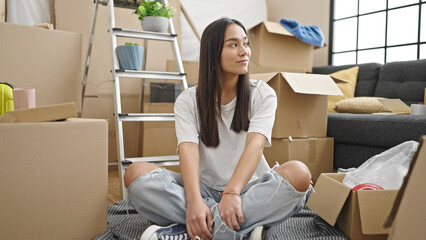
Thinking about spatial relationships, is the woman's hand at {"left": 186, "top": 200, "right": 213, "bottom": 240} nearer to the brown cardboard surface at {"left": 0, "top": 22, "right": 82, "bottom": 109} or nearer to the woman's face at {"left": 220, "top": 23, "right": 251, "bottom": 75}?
the woman's face at {"left": 220, "top": 23, "right": 251, "bottom": 75}

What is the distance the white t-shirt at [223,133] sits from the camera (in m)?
1.22

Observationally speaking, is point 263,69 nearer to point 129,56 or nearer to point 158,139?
point 158,139

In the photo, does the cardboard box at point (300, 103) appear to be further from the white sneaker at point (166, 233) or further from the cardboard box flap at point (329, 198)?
the white sneaker at point (166, 233)

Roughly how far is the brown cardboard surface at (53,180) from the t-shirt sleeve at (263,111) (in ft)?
1.59

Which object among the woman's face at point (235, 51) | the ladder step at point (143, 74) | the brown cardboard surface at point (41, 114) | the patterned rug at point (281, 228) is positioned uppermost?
the woman's face at point (235, 51)

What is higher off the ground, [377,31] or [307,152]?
[377,31]

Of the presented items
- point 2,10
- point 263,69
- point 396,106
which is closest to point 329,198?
point 396,106

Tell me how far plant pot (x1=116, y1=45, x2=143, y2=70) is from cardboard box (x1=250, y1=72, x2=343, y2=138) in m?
0.64

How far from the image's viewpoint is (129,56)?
184cm

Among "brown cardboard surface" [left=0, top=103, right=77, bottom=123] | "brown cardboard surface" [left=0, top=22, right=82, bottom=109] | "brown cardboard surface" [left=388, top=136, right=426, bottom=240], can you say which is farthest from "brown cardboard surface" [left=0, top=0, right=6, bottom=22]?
"brown cardboard surface" [left=388, top=136, right=426, bottom=240]

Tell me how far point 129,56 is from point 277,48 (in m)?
1.25

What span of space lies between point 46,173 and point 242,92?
668mm

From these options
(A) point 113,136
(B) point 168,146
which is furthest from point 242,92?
(A) point 113,136

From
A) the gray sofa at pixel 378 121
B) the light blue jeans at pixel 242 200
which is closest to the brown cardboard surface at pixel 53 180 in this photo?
the light blue jeans at pixel 242 200
